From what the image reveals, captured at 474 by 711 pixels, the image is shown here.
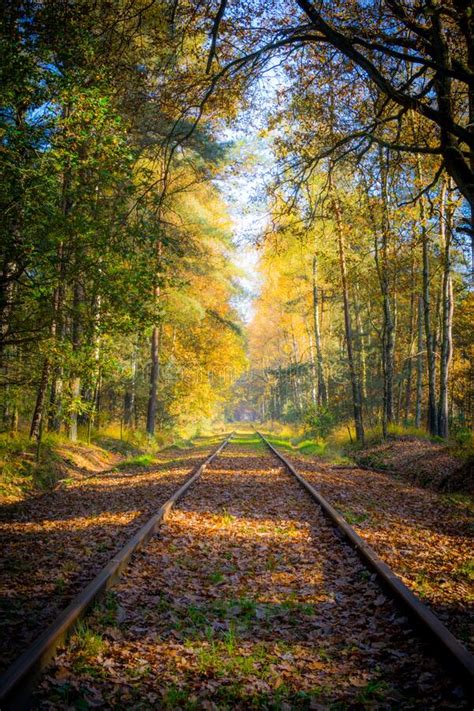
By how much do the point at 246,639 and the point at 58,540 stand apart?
10.4 feet

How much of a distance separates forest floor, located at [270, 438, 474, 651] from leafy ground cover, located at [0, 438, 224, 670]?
3.04m

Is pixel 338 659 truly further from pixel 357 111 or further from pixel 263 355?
pixel 263 355

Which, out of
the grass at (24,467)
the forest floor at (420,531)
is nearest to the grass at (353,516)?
the forest floor at (420,531)

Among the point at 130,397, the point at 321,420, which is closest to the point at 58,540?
the point at 321,420

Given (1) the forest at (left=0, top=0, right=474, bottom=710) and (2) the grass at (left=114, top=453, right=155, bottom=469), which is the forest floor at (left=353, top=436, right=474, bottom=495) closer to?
(1) the forest at (left=0, top=0, right=474, bottom=710)

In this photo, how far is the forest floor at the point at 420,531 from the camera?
13.5ft

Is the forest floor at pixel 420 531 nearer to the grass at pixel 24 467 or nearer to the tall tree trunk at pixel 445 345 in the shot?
the tall tree trunk at pixel 445 345

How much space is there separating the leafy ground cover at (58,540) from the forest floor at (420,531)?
3.04 metres

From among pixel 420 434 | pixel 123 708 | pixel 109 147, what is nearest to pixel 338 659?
pixel 123 708

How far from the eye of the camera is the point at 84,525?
6555 mm

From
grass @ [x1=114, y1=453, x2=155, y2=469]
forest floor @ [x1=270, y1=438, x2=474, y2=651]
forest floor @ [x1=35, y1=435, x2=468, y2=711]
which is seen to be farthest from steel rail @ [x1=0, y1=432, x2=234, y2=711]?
grass @ [x1=114, y1=453, x2=155, y2=469]

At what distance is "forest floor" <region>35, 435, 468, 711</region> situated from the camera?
283cm

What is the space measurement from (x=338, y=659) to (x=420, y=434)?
14.3 meters

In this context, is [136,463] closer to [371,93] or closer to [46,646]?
[371,93]
